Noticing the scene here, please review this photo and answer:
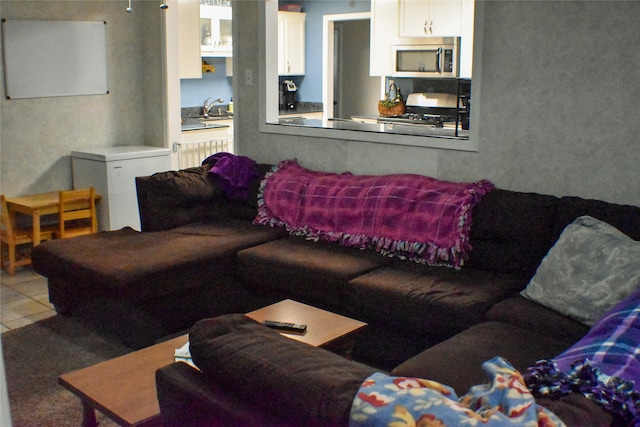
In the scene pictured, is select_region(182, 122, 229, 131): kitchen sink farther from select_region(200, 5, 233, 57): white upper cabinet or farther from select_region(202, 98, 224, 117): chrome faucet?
select_region(200, 5, 233, 57): white upper cabinet

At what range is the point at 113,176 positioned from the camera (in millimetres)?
5281

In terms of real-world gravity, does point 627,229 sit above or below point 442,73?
below

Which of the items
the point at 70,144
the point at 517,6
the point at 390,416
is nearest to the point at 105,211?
the point at 70,144

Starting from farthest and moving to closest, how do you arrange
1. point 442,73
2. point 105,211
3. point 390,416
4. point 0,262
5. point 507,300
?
point 442,73 < point 105,211 < point 0,262 < point 507,300 < point 390,416

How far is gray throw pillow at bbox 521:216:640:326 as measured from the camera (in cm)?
269

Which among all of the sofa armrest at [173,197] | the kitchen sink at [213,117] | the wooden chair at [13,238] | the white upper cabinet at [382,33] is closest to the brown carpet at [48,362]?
the sofa armrest at [173,197]

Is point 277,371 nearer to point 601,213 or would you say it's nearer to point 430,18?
point 601,213

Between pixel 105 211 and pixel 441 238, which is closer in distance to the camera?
pixel 441 238

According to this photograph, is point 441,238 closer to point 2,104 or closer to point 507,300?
point 507,300

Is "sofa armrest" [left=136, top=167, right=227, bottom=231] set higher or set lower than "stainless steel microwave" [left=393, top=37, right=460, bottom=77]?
lower

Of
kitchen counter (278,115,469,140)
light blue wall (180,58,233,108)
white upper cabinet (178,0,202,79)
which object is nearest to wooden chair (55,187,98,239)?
kitchen counter (278,115,469,140)

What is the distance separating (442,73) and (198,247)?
4.02 meters

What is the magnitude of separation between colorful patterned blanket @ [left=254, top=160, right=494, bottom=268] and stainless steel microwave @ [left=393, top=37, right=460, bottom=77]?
3.07 meters

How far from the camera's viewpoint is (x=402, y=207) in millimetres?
3721
